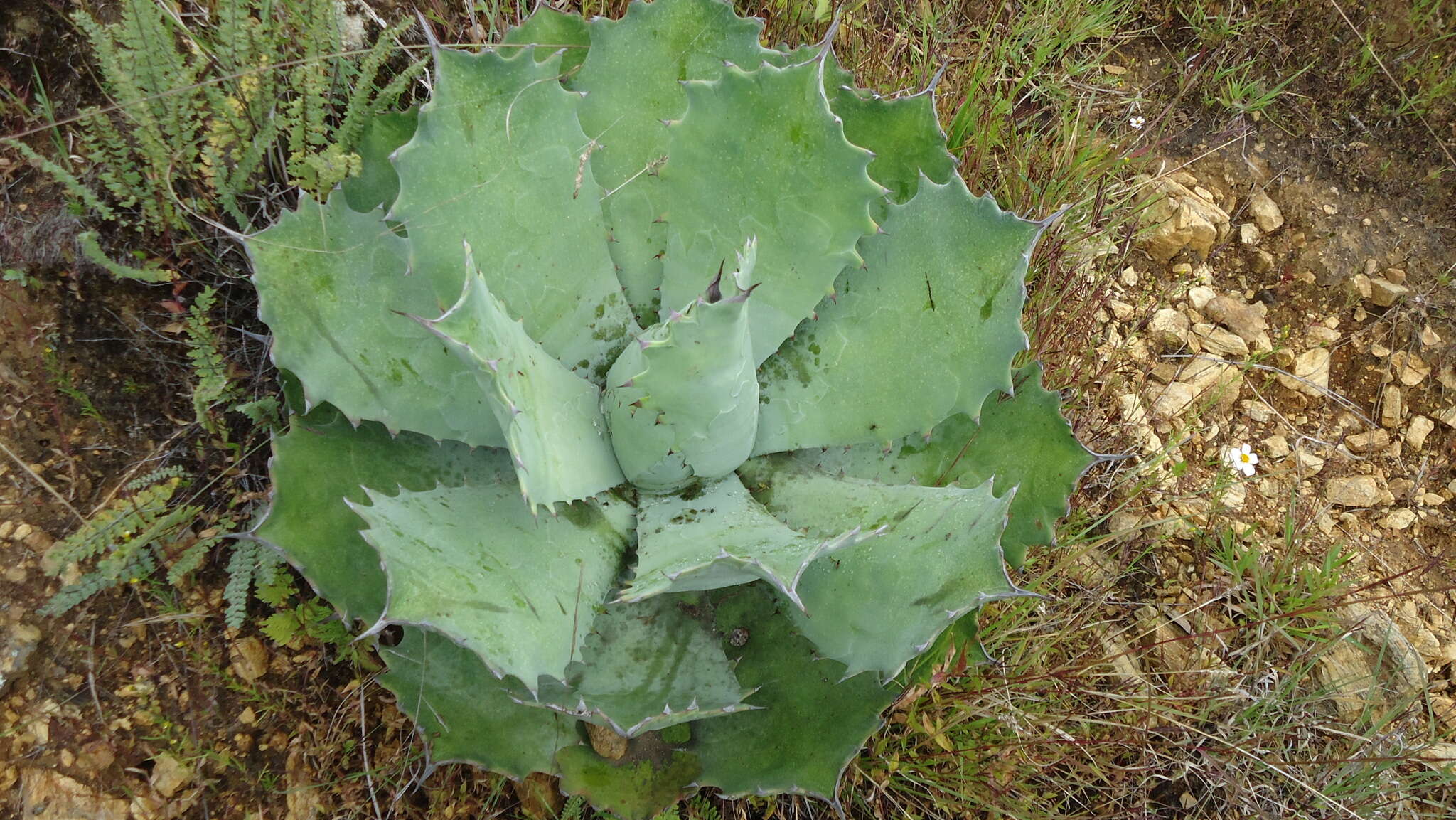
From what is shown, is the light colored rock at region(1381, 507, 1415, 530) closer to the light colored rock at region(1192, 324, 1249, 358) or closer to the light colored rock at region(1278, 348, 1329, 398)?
the light colored rock at region(1278, 348, 1329, 398)

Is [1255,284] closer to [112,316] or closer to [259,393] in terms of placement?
[259,393]

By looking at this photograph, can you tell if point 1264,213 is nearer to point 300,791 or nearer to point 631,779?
point 631,779

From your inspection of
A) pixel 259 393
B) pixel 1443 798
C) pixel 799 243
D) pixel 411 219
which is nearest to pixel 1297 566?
pixel 1443 798

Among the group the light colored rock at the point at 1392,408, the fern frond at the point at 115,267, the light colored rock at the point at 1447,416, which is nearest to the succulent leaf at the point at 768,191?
the fern frond at the point at 115,267


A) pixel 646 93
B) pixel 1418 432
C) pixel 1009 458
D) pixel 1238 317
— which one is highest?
pixel 646 93

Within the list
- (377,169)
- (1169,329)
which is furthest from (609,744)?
(1169,329)

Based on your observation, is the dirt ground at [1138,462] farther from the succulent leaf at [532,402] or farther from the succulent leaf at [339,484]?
the succulent leaf at [532,402]

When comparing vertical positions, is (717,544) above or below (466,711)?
above

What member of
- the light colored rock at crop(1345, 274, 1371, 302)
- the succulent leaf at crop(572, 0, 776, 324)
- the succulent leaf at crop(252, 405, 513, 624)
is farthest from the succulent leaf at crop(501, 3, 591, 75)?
the light colored rock at crop(1345, 274, 1371, 302)
